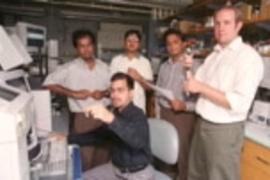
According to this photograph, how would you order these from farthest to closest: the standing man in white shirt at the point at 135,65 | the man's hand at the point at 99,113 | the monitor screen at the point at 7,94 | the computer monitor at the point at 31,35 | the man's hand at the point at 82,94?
the computer monitor at the point at 31,35
the standing man in white shirt at the point at 135,65
the man's hand at the point at 82,94
the man's hand at the point at 99,113
the monitor screen at the point at 7,94

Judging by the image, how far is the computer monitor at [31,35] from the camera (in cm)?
284

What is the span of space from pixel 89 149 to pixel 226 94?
4.47 feet

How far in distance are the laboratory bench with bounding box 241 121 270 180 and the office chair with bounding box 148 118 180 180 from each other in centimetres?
54

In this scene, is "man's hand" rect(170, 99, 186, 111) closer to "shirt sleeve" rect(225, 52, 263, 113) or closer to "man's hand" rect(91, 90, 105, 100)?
"man's hand" rect(91, 90, 105, 100)

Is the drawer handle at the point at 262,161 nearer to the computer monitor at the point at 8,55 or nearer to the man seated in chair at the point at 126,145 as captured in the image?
the man seated in chair at the point at 126,145

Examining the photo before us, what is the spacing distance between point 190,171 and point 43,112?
1067mm

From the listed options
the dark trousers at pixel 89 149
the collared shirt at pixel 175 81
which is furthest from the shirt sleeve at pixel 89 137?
the collared shirt at pixel 175 81

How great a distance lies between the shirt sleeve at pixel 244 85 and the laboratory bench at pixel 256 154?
399 millimetres

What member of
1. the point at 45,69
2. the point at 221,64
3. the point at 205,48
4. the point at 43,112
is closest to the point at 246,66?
the point at 221,64

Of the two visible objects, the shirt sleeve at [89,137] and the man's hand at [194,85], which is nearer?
the man's hand at [194,85]

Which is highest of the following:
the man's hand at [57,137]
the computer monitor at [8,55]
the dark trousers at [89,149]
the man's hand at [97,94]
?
the computer monitor at [8,55]

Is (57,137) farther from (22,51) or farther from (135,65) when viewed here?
(135,65)

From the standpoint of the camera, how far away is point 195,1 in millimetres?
3318

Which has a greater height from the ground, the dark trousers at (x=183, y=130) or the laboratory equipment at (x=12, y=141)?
the laboratory equipment at (x=12, y=141)
